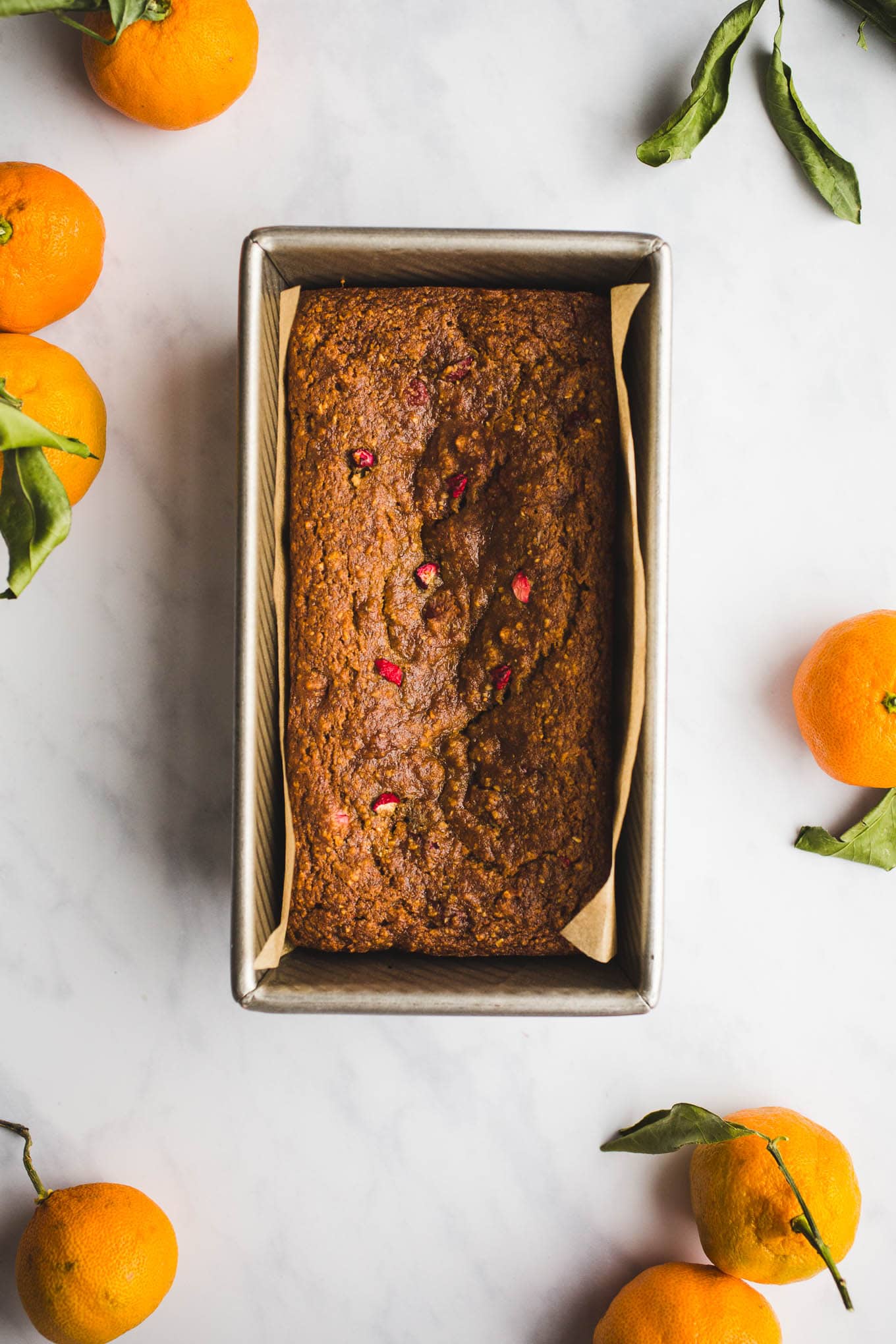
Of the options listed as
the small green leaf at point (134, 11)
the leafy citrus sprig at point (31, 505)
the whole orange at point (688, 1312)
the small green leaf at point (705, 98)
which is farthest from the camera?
the small green leaf at point (705, 98)

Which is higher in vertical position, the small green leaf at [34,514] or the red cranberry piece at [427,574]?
the small green leaf at [34,514]

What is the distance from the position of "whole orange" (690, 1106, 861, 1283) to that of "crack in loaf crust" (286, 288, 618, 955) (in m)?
0.46

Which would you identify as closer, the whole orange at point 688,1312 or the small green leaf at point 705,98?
the whole orange at point 688,1312

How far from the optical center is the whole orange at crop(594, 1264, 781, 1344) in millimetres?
1509

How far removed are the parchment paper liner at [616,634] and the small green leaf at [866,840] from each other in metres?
0.45

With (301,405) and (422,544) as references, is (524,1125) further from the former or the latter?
(301,405)

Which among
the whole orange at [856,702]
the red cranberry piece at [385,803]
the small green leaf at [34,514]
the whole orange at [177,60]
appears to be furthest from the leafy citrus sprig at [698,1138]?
the whole orange at [177,60]

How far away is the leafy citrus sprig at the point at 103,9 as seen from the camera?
4.36ft

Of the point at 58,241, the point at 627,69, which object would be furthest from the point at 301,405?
the point at 627,69

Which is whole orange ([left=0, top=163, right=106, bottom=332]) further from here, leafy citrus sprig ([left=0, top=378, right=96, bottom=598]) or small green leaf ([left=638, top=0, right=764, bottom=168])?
small green leaf ([left=638, top=0, right=764, bottom=168])

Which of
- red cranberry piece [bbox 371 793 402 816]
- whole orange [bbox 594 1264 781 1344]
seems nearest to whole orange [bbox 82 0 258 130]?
red cranberry piece [bbox 371 793 402 816]

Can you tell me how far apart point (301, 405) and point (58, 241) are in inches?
17.5

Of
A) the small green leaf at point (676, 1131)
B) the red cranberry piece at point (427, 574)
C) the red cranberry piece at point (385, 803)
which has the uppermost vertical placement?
the red cranberry piece at point (427, 574)

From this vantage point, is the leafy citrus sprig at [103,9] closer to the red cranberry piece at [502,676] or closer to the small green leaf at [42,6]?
the small green leaf at [42,6]
